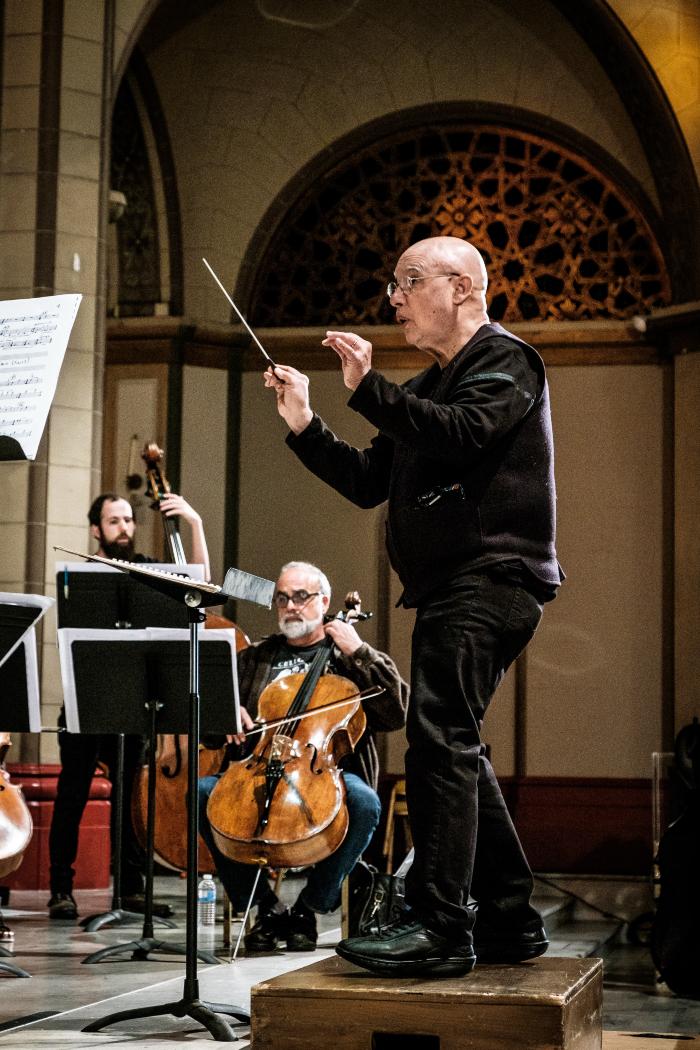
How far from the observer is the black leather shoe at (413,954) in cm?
272

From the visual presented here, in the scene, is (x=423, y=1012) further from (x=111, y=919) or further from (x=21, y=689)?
(x=111, y=919)

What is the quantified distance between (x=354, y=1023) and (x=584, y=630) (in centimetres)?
584

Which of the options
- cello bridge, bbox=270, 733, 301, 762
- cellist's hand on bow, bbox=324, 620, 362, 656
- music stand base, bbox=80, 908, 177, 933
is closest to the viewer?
cello bridge, bbox=270, 733, 301, 762

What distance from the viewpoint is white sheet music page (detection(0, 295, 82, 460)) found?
3037 mm

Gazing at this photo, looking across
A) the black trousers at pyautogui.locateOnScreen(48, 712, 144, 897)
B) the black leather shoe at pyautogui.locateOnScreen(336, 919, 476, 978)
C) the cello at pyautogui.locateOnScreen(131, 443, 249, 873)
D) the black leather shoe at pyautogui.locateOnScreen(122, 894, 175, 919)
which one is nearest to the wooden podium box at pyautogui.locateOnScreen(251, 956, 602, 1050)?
the black leather shoe at pyautogui.locateOnScreen(336, 919, 476, 978)

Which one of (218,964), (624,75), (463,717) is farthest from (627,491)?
(463,717)

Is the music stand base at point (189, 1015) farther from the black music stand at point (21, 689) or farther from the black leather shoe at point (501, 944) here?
the black music stand at point (21, 689)

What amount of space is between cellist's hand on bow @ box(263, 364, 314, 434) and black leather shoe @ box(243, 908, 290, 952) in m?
2.28

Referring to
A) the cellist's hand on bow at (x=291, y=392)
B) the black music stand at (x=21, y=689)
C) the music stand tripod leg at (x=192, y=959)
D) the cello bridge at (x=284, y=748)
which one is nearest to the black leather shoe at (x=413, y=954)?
the music stand tripod leg at (x=192, y=959)

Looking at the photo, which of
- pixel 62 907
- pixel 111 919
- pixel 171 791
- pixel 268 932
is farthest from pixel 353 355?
pixel 62 907

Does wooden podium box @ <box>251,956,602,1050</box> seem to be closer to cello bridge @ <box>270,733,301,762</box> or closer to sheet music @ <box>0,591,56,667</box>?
sheet music @ <box>0,591,56,667</box>

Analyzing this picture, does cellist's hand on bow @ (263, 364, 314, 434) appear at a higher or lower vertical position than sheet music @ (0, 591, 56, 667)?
higher

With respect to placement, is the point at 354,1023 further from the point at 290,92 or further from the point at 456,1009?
the point at 290,92

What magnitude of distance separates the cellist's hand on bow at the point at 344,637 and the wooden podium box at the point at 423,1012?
220cm
